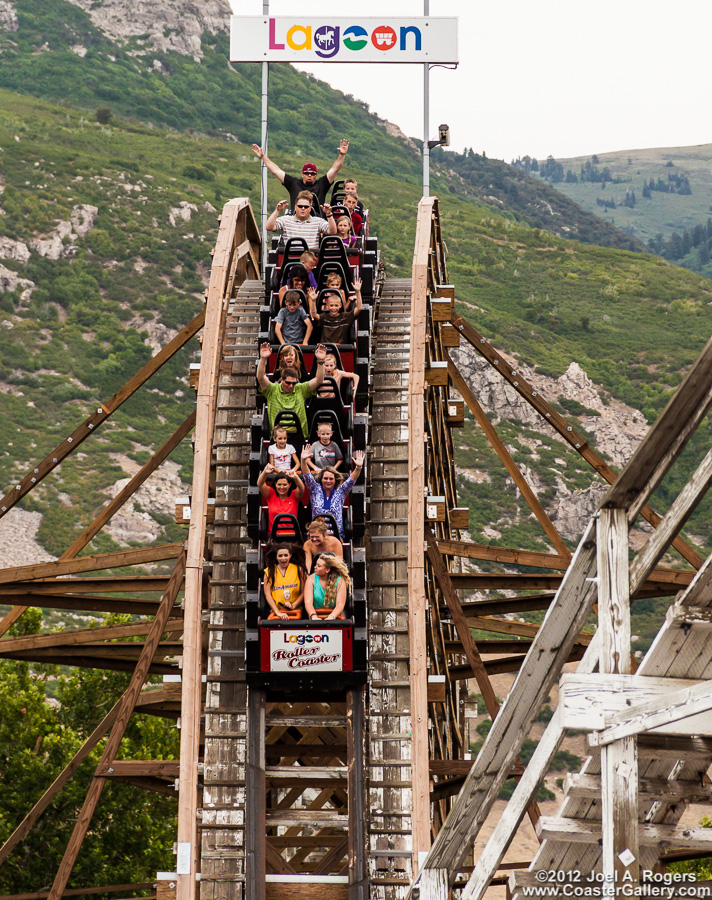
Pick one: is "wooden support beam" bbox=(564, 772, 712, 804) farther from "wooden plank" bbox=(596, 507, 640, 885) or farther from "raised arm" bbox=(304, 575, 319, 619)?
"raised arm" bbox=(304, 575, 319, 619)

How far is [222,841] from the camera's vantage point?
32.5 ft

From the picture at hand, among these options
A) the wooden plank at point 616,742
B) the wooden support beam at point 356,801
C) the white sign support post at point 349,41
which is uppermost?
the white sign support post at point 349,41

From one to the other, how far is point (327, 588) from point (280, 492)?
93 cm

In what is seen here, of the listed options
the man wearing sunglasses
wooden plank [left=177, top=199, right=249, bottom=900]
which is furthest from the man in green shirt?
the man wearing sunglasses

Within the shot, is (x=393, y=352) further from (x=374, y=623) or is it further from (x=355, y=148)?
(x=355, y=148)

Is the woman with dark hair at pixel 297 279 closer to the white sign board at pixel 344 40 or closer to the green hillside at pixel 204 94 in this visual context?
the white sign board at pixel 344 40

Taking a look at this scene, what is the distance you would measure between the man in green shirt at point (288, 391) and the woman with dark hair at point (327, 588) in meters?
1.62

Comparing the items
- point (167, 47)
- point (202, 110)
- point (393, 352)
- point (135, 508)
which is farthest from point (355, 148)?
point (393, 352)

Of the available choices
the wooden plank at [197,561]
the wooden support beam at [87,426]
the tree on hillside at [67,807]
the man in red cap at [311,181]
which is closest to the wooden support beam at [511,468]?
the man in red cap at [311,181]

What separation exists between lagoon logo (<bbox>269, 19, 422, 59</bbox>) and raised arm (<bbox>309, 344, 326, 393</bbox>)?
6210 mm

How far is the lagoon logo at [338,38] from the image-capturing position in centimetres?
1662

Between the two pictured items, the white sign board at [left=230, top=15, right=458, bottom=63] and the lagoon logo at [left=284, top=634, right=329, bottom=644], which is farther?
the white sign board at [left=230, top=15, right=458, bottom=63]

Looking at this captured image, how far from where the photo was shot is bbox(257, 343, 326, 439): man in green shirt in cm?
1150

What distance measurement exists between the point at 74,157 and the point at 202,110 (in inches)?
1066
